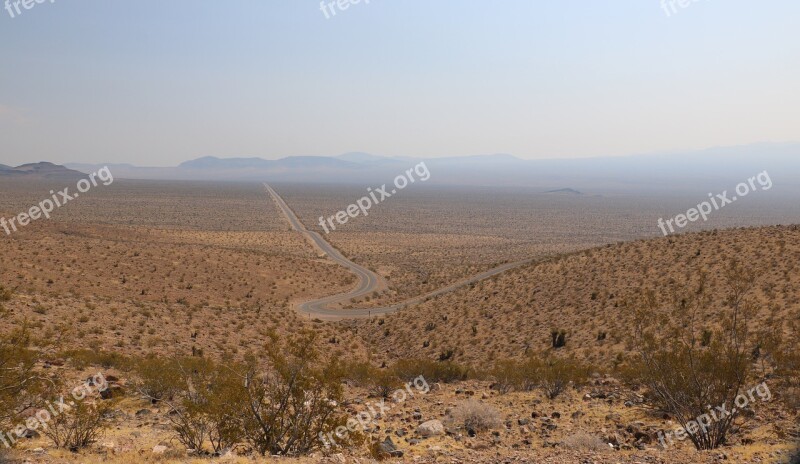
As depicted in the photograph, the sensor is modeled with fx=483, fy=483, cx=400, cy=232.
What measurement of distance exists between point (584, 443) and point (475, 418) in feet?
8.89

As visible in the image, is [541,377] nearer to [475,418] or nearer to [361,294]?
[475,418]

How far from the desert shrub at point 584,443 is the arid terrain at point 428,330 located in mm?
40

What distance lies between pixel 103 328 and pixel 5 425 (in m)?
14.2

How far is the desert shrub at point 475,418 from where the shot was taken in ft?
38.5

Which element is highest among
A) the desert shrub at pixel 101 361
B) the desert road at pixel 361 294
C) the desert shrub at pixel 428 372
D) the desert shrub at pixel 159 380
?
the desert shrub at pixel 159 380

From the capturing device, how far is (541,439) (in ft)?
35.6

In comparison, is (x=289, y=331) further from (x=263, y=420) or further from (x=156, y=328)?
(x=263, y=420)

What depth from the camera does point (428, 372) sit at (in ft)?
58.9

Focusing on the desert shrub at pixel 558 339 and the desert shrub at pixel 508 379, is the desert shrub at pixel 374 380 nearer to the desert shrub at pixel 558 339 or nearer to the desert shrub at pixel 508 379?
the desert shrub at pixel 508 379

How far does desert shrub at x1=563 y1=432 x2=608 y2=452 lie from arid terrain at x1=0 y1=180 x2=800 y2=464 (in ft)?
0.13

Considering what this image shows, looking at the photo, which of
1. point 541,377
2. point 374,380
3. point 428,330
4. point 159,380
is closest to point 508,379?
point 541,377

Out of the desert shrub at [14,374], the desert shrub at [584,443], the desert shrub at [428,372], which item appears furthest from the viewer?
the desert shrub at [428,372]

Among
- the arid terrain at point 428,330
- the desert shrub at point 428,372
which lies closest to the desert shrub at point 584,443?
the arid terrain at point 428,330

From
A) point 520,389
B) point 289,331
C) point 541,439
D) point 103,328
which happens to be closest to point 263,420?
point 541,439
